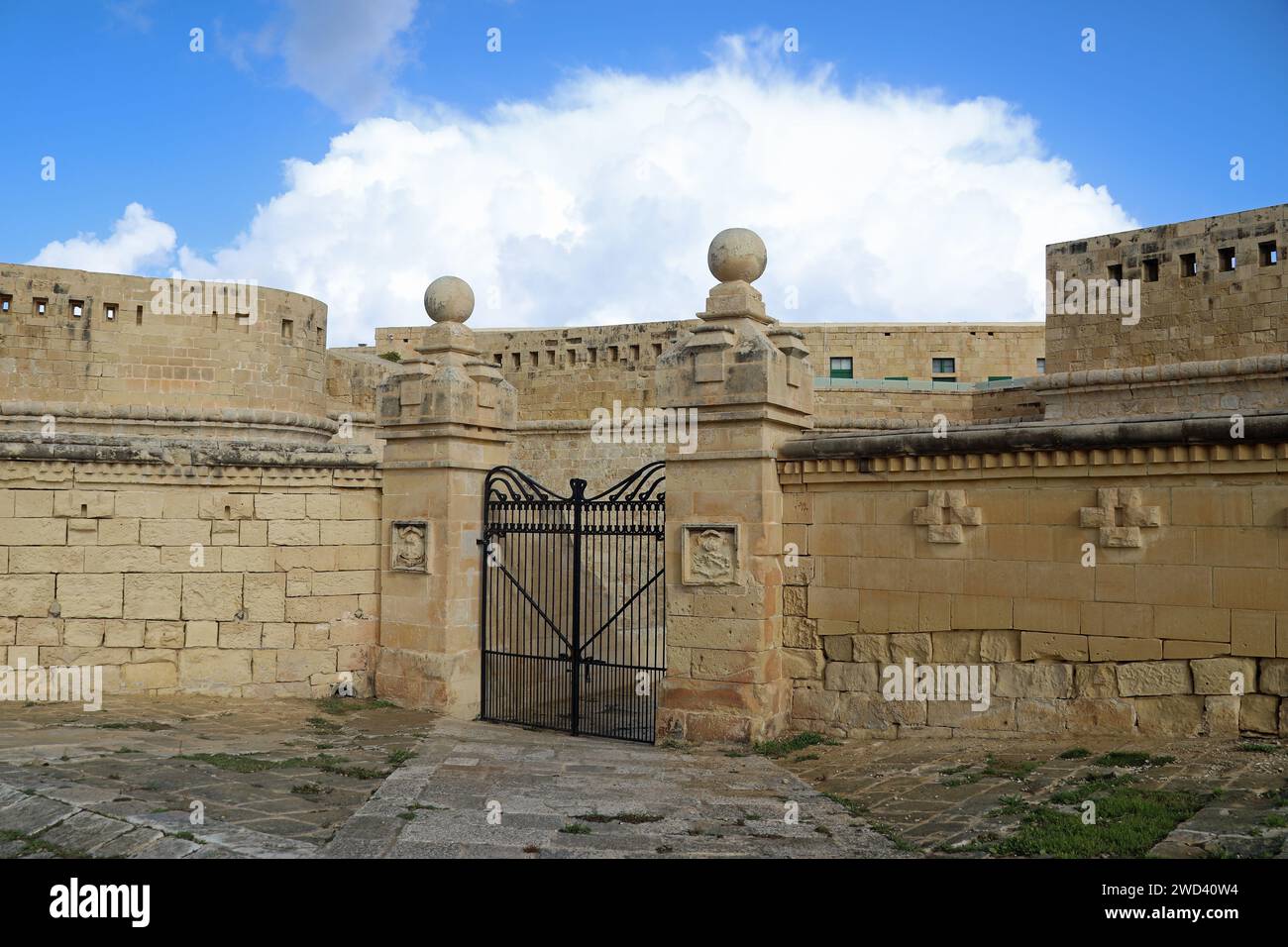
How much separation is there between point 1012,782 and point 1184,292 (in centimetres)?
1380

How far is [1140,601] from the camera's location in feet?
22.0

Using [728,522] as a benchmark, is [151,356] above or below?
above

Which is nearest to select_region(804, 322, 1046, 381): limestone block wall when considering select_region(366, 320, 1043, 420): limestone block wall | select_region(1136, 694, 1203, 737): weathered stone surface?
select_region(366, 320, 1043, 420): limestone block wall

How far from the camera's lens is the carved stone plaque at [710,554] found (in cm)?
812

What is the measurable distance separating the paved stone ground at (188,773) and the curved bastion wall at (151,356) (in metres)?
13.0

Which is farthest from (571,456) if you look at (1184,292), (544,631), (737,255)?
(737,255)

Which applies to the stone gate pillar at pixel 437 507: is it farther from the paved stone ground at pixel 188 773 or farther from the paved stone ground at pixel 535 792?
the paved stone ground at pixel 535 792

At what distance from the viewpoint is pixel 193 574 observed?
9.62 m

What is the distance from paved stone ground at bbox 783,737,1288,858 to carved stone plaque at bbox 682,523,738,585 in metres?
1.51

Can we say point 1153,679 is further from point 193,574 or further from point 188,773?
point 193,574

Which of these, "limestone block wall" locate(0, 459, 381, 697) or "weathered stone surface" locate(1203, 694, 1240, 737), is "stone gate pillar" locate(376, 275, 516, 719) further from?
"weathered stone surface" locate(1203, 694, 1240, 737)

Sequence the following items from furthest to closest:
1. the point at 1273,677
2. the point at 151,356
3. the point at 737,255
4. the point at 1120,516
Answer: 1. the point at 151,356
2. the point at 737,255
3. the point at 1120,516
4. the point at 1273,677
